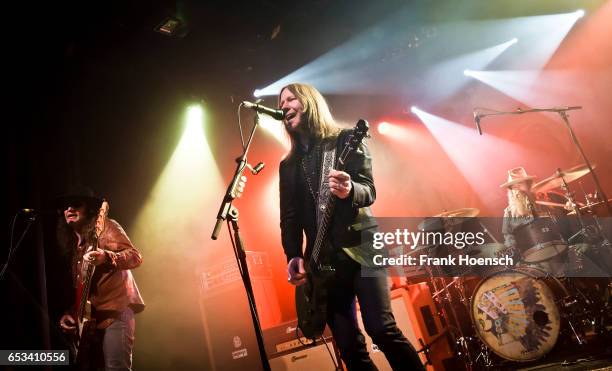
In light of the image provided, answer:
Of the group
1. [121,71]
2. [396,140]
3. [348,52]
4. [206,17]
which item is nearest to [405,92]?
[396,140]

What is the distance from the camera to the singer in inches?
73.9

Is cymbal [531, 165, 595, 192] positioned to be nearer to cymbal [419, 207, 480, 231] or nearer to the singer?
cymbal [419, 207, 480, 231]

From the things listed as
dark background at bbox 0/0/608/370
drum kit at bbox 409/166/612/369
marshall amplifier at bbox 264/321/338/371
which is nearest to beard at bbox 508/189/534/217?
drum kit at bbox 409/166/612/369

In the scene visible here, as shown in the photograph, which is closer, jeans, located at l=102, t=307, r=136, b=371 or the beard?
jeans, located at l=102, t=307, r=136, b=371

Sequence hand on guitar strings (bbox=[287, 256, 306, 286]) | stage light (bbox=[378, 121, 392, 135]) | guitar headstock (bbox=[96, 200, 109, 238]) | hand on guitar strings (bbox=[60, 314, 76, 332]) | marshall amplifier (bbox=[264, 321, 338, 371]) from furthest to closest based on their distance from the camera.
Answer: stage light (bbox=[378, 121, 392, 135])
marshall amplifier (bbox=[264, 321, 338, 371])
guitar headstock (bbox=[96, 200, 109, 238])
hand on guitar strings (bbox=[60, 314, 76, 332])
hand on guitar strings (bbox=[287, 256, 306, 286])

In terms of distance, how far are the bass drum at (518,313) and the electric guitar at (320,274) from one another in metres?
2.34

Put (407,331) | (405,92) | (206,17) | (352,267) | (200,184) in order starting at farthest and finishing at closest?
(405,92)
(200,184)
(206,17)
(407,331)
(352,267)

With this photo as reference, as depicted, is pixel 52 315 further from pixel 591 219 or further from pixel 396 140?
pixel 396 140

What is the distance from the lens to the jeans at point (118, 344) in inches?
117

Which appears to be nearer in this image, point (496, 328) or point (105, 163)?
point (496, 328)

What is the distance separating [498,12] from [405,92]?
206 centimetres

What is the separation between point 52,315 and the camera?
441 centimetres

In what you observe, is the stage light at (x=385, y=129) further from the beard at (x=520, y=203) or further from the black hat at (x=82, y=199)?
the black hat at (x=82, y=199)

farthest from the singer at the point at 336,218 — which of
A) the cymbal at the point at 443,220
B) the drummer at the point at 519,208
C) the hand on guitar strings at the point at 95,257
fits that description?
the drummer at the point at 519,208
